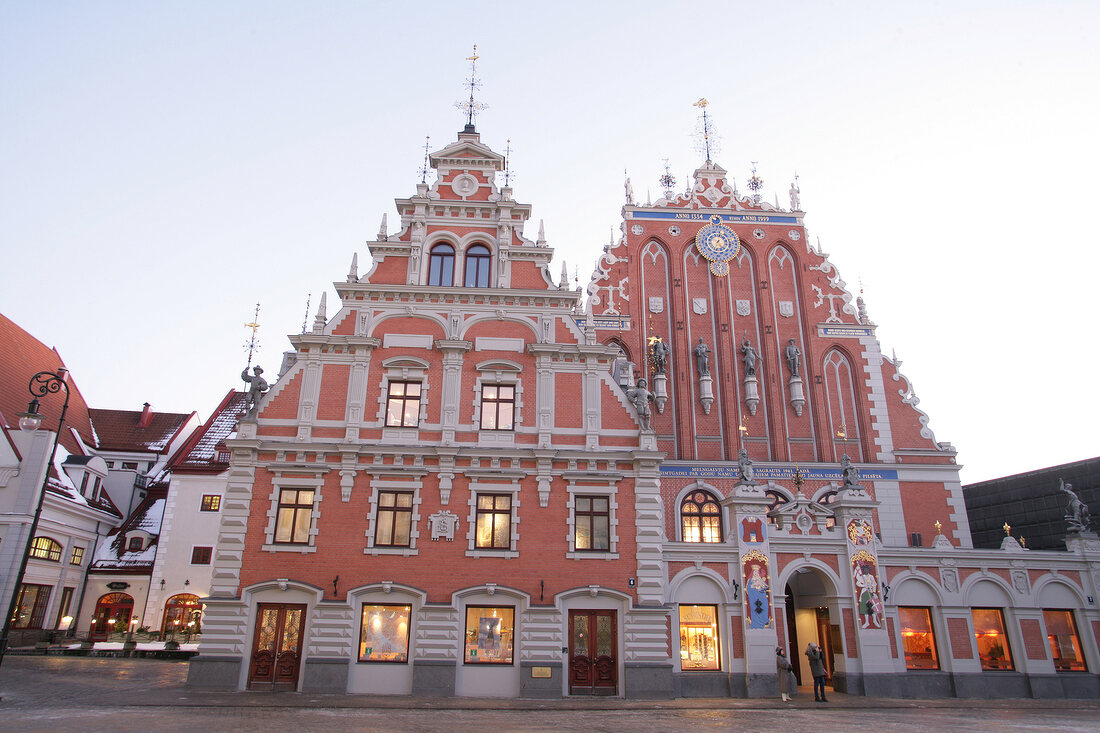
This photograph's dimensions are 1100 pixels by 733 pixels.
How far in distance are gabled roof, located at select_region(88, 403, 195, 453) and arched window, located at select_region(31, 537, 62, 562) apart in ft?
35.7

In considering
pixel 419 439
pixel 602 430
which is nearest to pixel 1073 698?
pixel 602 430

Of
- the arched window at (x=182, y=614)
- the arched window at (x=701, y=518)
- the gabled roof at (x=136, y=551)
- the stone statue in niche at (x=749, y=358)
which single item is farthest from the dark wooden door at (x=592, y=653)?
the gabled roof at (x=136, y=551)

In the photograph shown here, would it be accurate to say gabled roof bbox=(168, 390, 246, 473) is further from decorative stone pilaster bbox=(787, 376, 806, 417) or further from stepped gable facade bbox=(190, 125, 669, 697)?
decorative stone pilaster bbox=(787, 376, 806, 417)

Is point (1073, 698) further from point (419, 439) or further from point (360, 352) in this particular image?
point (360, 352)

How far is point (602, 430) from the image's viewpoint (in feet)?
75.3

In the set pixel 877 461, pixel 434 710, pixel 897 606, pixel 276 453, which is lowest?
pixel 434 710

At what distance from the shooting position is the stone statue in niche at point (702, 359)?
3075 centimetres

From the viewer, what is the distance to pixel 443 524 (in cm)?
2148

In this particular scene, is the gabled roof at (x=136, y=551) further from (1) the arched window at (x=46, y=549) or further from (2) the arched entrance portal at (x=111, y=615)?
(1) the arched window at (x=46, y=549)

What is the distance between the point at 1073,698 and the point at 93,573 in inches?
1700

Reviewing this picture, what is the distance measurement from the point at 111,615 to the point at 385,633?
79.7ft

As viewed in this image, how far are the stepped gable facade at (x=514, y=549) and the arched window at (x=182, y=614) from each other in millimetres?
18026

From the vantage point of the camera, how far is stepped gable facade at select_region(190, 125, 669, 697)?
67.0ft

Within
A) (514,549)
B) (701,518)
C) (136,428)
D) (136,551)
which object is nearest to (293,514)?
(514,549)
